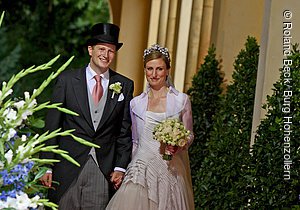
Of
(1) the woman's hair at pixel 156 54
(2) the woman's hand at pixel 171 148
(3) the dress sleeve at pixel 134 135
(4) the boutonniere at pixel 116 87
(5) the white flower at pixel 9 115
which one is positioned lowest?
(5) the white flower at pixel 9 115

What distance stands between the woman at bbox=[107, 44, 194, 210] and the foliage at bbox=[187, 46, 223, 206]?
10.3 feet

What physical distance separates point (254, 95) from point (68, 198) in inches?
130

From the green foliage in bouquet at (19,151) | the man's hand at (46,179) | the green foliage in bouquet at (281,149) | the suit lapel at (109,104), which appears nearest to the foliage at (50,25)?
the green foliage in bouquet at (281,149)

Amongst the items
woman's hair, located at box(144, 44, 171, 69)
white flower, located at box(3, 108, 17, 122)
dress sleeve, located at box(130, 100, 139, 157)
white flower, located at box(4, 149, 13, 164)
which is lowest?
white flower, located at box(4, 149, 13, 164)

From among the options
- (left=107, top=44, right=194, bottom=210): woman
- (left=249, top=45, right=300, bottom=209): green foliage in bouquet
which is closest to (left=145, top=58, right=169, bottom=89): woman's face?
(left=107, top=44, right=194, bottom=210): woman

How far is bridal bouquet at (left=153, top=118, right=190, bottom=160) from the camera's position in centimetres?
686

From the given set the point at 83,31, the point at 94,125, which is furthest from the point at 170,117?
the point at 83,31

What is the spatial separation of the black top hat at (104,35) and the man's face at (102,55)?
0.09 ft

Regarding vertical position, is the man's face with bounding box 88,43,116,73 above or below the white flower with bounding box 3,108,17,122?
above

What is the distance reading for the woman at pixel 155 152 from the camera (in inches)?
276

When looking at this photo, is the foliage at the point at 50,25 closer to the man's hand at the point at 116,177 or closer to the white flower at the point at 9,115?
the man's hand at the point at 116,177

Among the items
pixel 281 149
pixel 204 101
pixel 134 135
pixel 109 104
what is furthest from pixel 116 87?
pixel 204 101

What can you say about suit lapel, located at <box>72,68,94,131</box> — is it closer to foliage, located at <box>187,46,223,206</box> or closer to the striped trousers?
the striped trousers

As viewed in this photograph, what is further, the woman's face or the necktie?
the woman's face
